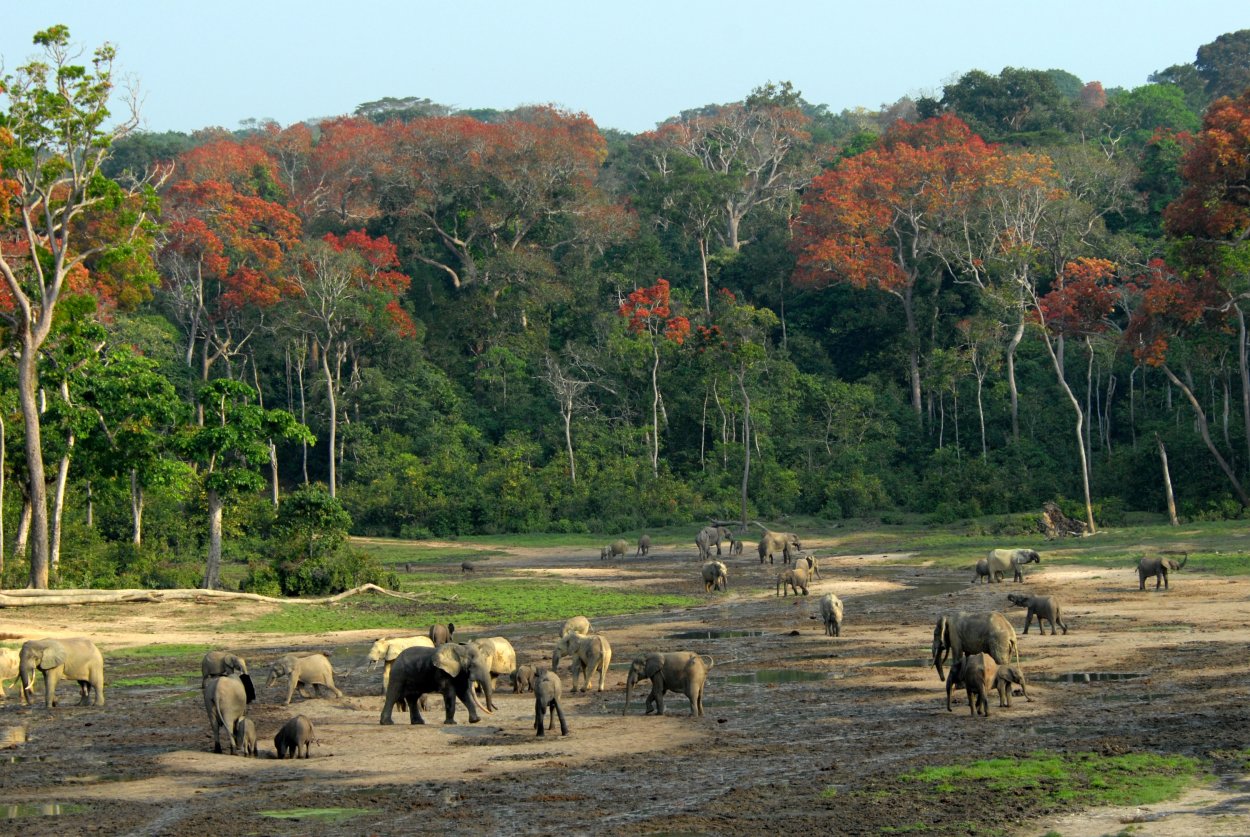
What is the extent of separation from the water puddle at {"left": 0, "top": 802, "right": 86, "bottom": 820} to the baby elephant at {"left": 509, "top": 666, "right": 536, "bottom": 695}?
7.29 m

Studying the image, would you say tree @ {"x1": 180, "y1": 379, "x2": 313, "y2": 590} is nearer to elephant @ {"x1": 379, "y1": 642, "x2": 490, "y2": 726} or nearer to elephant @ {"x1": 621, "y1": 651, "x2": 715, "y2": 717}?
elephant @ {"x1": 379, "y1": 642, "x2": 490, "y2": 726}

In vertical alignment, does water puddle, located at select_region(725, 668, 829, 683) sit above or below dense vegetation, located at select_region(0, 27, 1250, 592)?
below

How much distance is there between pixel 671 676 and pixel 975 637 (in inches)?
163

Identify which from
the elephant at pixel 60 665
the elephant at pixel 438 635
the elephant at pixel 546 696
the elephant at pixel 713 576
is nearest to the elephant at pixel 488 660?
the elephant at pixel 438 635

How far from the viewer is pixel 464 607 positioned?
30594 millimetres

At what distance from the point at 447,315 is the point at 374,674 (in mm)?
50419

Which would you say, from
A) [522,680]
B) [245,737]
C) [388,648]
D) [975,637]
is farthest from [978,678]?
[388,648]

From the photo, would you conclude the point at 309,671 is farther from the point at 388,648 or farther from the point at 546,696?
the point at 546,696

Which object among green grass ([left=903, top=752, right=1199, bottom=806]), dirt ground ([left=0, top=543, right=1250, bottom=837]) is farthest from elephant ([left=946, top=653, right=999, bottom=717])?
green grass ([left=903, top=752, right=1199, bottom=806])

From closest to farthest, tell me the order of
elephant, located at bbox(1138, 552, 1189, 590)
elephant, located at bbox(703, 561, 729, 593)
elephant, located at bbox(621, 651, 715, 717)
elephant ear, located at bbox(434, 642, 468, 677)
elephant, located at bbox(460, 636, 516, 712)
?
elephant ear, located at bbox(434, 642, 468, 677), elephant, located at bbox(621, 651, 715, 717), elephant, located at bbox(460, 636, 516, 712), elephant, located at bbox(1138, 552, 1189, 590), elephant, located at bbox(703, 561, 729, 593)

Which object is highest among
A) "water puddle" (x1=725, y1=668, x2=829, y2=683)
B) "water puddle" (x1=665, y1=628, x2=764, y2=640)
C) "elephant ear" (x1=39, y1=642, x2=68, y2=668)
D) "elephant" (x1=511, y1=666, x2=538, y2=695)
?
"elephant ear" (x1=39, y1=642, x2=68, y2=668)

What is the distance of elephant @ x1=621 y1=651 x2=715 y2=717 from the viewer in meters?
17.1

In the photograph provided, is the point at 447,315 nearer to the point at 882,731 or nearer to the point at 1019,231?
the point at 1019,231

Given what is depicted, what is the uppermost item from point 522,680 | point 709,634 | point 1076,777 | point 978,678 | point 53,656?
point 53,656
